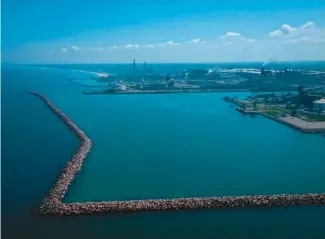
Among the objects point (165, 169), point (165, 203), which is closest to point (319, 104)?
point (165, 169)

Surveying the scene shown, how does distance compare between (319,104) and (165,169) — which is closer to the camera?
(165,169)

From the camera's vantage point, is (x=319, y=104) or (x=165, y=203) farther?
(x=319, y=104)

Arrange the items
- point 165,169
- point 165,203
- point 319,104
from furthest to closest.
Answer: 1. point 319,104
2. point 165,169
3. point 165,203

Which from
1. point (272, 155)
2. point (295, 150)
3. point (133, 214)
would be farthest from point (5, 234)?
point (295, 150)

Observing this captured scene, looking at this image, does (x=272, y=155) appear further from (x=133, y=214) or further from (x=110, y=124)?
(x=110, y=124)

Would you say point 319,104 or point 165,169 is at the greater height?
point 319,104

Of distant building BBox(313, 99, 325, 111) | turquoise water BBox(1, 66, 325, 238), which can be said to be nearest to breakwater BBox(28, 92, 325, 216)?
turquoise water BBox(1, 66, 325, 238)

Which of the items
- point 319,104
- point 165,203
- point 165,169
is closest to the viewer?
point 165,203

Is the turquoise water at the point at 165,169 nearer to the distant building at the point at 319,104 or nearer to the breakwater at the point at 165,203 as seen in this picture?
the breakwater at the point at 165,203

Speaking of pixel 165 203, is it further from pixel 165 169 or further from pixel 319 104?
pixel 319 104

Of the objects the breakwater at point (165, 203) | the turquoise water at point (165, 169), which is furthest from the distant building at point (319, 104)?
the breakwater at point (165, 203)
